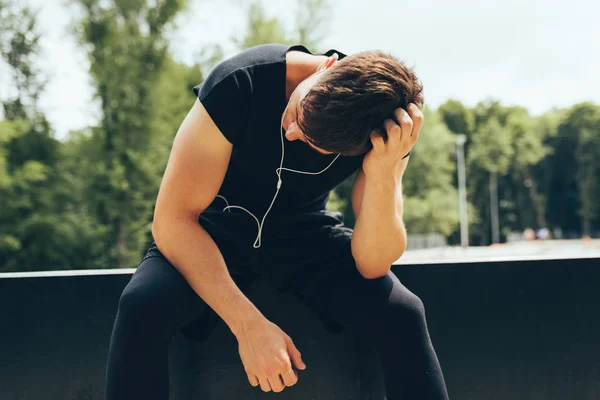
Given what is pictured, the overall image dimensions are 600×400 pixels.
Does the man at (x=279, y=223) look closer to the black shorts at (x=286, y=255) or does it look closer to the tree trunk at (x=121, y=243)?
the black shorts at (x=286, y=255)

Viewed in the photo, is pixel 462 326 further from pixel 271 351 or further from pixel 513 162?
pixel 513 162

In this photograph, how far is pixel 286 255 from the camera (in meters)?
1.30

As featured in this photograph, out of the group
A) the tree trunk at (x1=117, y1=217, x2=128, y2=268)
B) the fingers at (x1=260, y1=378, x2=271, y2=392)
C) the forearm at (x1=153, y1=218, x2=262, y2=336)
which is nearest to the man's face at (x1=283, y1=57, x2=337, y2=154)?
the forearm at (x1=153, y1=218, x2=262, y2=336)

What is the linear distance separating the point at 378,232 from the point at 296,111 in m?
0.33

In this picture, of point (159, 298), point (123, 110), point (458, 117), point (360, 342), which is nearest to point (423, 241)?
point (458, 117)

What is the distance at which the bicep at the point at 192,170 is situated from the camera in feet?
3.58

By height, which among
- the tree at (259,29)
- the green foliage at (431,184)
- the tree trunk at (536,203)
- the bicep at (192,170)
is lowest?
the tree trunk at (536,203)

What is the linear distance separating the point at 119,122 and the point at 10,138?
301cm

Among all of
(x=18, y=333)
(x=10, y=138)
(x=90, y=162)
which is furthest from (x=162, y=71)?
(x=18, y=333)

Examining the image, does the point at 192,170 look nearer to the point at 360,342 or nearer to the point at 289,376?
the point at 289,376

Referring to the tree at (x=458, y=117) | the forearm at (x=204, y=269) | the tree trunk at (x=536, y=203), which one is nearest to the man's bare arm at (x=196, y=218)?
the forearm at (x=204, y=269)

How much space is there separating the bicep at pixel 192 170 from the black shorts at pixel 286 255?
17cm

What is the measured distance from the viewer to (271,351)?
3.29 ft

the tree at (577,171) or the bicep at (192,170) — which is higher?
the bicep at (192,170)
